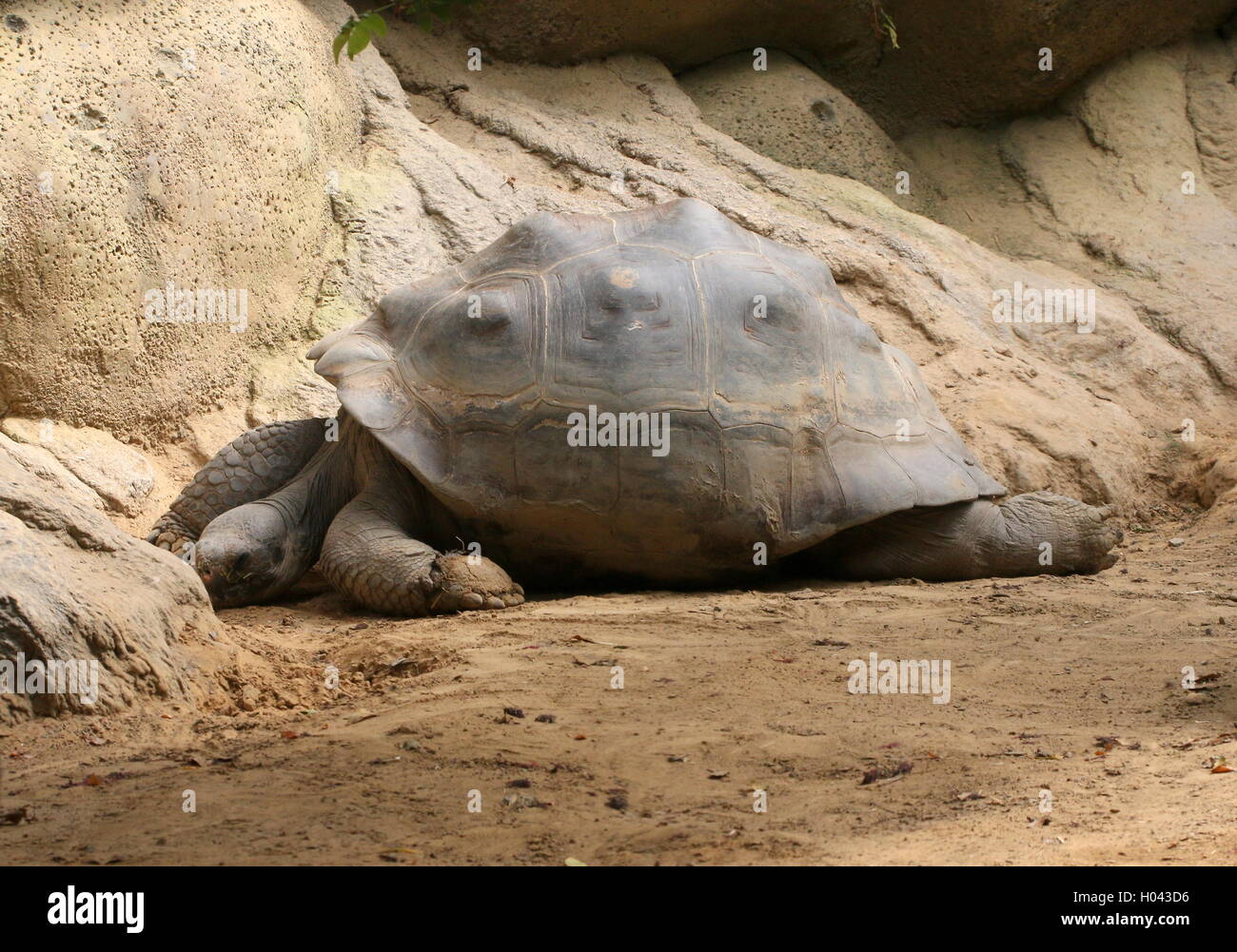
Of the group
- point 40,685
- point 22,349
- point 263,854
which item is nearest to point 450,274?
point 22,349

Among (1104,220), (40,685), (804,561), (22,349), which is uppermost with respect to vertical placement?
(1104,220)

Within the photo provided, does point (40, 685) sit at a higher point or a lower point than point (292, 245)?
lower

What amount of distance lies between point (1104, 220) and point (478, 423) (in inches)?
260

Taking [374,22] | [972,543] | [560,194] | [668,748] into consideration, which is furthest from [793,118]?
[374,22]

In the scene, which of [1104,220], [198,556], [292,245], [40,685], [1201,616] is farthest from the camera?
[1104,220]

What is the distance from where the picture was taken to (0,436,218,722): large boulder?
359 centimetres

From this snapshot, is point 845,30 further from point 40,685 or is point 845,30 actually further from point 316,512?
point 40,685

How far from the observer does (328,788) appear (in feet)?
10.1

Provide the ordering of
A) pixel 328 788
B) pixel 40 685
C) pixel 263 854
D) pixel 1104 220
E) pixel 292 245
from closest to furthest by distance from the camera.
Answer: pixel 263 854, pixel 328 788, pixel 40 685, pixel 292 245, pixel 1104 220

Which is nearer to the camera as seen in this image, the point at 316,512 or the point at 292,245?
the point at 316,512

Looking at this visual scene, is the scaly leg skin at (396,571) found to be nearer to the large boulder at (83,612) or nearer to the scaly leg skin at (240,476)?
the scaly leg skin at (240,476)

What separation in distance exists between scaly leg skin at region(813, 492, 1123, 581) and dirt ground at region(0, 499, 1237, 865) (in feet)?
3.09

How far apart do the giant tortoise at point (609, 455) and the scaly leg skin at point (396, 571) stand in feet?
0.04

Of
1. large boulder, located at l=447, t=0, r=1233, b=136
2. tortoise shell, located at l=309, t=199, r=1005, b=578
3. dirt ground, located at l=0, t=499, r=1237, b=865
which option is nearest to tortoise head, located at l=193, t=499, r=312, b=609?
dirt ground, located at l=0, t=499, r=1237, b=865
